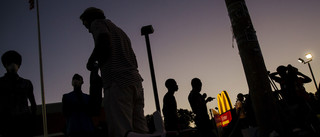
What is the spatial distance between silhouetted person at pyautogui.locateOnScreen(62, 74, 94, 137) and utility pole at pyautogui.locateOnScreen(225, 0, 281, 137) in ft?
9.05

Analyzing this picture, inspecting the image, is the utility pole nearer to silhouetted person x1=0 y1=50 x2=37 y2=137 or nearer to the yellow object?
silhouetted person x1=0 y1=50 x2=37 y2=137

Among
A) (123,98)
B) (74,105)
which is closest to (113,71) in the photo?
(123,98)

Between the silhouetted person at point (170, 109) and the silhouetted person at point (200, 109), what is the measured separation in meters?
0.50

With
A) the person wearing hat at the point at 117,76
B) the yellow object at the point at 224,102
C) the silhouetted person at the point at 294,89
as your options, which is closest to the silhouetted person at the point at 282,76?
the silhouetted person at the point at 294,89

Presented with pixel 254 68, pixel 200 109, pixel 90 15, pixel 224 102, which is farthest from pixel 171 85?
pixel 224 102

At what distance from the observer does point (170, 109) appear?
5.55 metres

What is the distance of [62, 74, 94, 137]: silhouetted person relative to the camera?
4.21 m

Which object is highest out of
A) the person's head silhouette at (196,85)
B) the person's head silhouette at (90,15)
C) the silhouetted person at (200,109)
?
the person's head silhouette at (90,15)

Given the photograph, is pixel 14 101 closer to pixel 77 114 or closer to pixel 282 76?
pixel 77 114

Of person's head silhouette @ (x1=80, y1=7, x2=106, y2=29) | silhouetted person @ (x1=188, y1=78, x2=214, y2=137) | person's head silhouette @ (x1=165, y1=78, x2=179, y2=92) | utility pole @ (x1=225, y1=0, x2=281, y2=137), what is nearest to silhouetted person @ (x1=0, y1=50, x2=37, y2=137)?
person's head silhouette @ (x1=80, y1=7, x2=106, y2=29)

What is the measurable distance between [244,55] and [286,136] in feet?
4.63

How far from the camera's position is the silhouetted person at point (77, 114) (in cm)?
421

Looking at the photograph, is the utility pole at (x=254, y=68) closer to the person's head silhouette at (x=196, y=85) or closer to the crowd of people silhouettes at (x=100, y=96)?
the crowd of people silhouettes at (x=100, y=96)

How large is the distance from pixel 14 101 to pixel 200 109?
3880 mm
